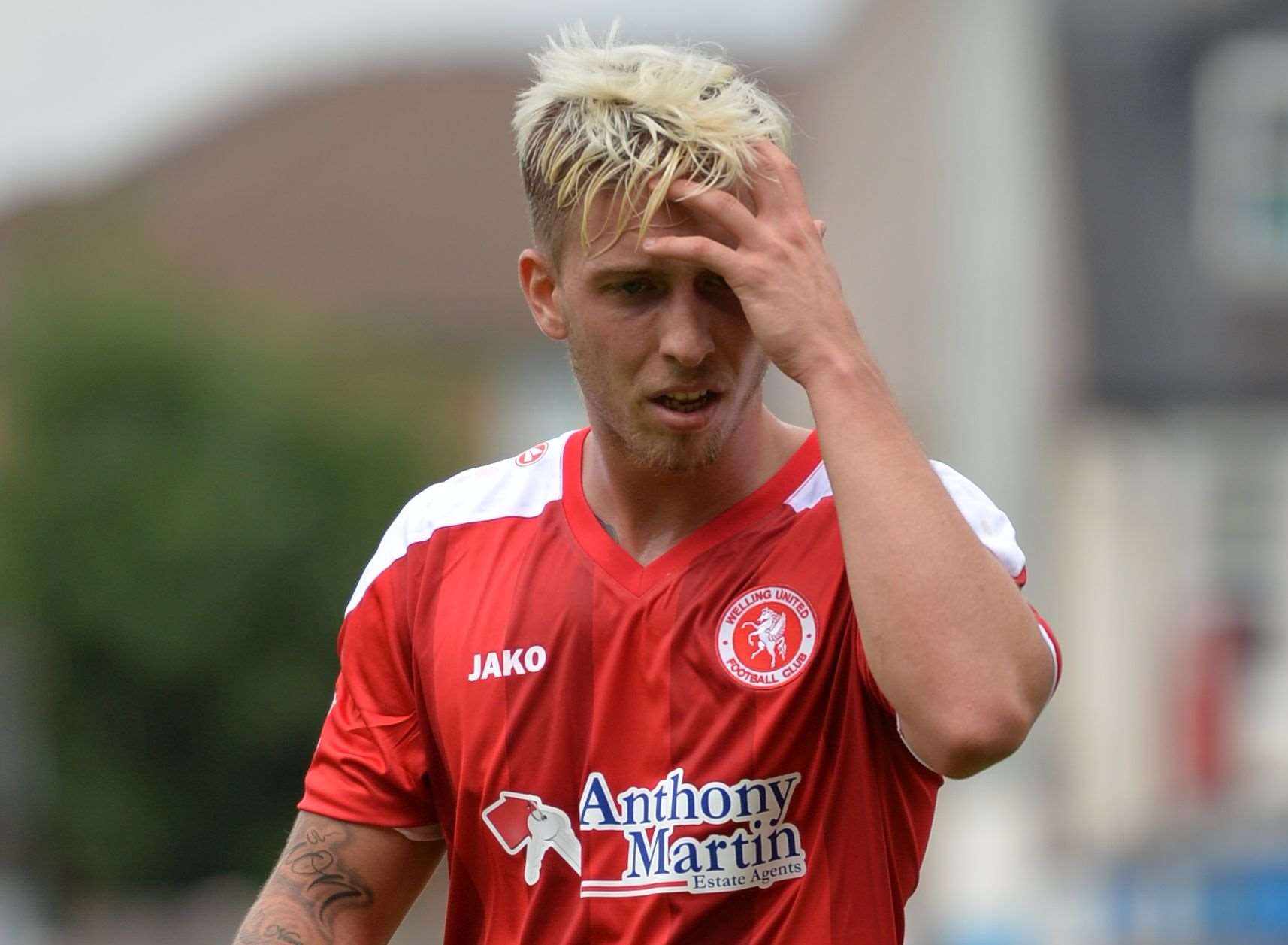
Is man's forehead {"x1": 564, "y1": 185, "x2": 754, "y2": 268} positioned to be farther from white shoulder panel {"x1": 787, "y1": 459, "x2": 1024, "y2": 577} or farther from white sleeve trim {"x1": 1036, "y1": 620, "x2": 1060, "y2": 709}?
white sleeve trim {"x1": 1036, "y1": 620, "x2": 1060, "y2": 709}

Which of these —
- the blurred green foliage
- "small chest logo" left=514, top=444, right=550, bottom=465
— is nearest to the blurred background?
the blurred green foliage

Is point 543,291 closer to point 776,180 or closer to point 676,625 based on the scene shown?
point 776,180

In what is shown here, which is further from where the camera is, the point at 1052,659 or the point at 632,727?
the point at 632,727

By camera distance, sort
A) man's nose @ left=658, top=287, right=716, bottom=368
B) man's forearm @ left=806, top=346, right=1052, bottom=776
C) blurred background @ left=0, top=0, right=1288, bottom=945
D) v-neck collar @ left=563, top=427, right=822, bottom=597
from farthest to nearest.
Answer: blurred background @ left=0, top=0, right=1288, bottom=945
v-neck collar @ left=563, top=427, right=822, bottom=597
man's nose @ left=658, top=287, right=716, bottom=368
man's forearm @ left=806, top=346, right=1052, bottom=776

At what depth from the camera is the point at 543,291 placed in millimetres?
3555

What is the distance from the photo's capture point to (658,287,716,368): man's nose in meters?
3.21

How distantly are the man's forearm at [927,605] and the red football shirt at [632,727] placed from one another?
0.19 ft

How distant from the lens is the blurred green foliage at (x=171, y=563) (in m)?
25.3

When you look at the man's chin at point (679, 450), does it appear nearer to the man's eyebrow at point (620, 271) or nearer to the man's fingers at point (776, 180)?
the man's eyebrow at point (620, 271)

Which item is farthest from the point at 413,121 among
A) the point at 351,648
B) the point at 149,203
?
the point at 351,648

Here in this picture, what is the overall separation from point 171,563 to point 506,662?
23070mm

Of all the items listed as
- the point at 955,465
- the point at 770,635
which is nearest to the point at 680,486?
the point at 770,635

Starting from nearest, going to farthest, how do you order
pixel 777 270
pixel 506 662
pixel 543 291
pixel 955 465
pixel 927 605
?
pixel 927 605
pixel 777 270
pixel 506 662
pixel 543 291
pixel 955 465

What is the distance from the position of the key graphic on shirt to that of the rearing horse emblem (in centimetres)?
40
